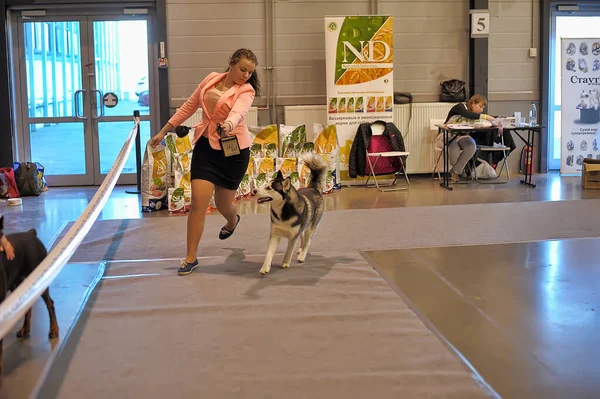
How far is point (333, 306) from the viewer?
3.32m

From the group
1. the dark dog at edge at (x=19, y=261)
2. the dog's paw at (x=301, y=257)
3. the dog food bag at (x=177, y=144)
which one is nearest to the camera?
the dark dog at edge at (x=19, y=261)

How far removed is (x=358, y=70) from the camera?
25.8 ft

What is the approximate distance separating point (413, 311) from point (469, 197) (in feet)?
12.7

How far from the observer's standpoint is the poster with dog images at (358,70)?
782cm

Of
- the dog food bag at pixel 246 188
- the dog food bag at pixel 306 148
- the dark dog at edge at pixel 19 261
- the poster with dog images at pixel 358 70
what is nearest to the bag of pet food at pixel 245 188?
the dog food bag at pixel 246 188

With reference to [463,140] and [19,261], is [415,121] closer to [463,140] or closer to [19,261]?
[463,140]

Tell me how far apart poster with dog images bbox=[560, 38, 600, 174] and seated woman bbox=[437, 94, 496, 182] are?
1.34 meters

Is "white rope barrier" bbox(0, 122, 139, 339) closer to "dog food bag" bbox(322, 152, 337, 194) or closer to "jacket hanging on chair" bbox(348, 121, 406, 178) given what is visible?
"dog food bag" bbox(322, 152, 337, 194)

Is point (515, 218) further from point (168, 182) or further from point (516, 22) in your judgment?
point (516, 22)

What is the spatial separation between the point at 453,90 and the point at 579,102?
1.52 m

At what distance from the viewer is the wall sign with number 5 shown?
835cm

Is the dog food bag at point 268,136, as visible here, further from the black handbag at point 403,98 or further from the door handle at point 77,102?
the door handle at point 77,102

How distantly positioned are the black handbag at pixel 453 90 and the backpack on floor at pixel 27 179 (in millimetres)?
4892

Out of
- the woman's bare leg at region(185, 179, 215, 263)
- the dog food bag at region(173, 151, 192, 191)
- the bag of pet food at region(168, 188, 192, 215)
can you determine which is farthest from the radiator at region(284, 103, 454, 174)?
the woman's bare leg at region(185, 179, 215, 263)
